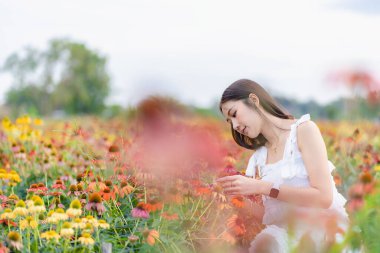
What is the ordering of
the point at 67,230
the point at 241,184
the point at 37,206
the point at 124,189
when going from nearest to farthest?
the point at 67,230 → the point at 37,206 → the point at 241,184 → the point at 124,189

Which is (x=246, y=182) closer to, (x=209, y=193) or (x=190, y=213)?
(x=209, y=193)

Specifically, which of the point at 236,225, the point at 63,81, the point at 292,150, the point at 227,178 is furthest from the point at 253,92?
the point at 63,81

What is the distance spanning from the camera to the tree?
38656 millimetres

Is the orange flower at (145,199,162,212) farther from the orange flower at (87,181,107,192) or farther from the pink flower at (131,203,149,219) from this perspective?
the orange flower at (87,181,107,192)

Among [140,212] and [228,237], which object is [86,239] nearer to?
[140,212]

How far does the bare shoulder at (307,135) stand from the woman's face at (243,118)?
0.19 metres

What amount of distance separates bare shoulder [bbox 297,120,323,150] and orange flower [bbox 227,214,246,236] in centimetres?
43

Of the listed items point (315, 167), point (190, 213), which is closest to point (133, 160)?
point (190, 213)

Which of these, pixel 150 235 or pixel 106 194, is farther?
pixel 106 194

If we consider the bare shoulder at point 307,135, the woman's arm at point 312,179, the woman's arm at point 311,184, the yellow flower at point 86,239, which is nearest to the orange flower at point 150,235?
the yellow flower at point 86,239

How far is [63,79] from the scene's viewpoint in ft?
128

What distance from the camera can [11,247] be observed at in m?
2.64

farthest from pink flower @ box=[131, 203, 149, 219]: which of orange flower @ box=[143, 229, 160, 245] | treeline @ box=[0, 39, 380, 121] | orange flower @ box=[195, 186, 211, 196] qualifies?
treeline @ box=[0, 39, 380, 121]

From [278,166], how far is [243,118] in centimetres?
31
